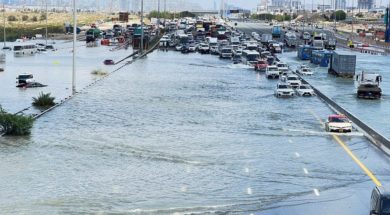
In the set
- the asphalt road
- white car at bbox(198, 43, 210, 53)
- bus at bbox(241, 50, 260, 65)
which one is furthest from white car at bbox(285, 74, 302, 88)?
white car at bbox(198, 43, 210, 53)

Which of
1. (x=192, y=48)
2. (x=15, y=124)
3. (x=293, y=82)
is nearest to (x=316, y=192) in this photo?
(x=15, y=124)

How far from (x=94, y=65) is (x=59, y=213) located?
72.2 metres

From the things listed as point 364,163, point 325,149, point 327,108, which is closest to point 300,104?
point 327,108

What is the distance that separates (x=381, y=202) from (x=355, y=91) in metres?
47.0

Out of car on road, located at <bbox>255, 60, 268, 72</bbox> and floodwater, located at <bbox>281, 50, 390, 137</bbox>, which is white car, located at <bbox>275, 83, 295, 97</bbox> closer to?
floodwater, located at <bbox>281, 50, 390, 137</bbox>

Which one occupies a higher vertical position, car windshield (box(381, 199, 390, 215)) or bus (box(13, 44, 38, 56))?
car windshield (box(381, 199, 390, 215))

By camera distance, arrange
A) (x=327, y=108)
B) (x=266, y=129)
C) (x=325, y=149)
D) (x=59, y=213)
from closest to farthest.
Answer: (x=59, y=213), (x=325, y=149), (x=266, y=129), (x=327, y=108)

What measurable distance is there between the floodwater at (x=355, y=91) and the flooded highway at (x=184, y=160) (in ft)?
8.64

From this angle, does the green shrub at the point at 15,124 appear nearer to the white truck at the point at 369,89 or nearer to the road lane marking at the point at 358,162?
the road lane marking at the point at 358,162

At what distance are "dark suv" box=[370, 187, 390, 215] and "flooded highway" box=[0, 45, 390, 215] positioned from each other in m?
2.82

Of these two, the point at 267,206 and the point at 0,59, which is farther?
the point at 0,59

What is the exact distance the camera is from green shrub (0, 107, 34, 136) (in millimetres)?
38344

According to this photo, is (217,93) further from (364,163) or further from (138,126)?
(364,163)

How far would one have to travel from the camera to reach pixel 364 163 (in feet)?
105
